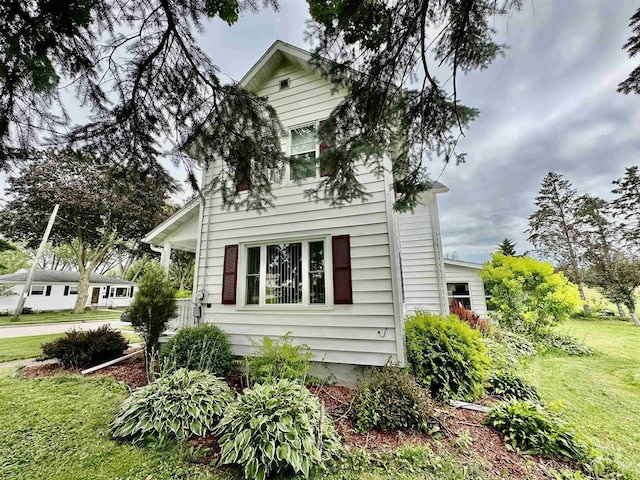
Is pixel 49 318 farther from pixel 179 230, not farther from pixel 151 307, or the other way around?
pixel 151 307

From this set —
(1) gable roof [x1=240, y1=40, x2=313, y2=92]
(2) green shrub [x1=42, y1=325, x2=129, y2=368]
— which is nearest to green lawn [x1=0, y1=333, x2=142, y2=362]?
(2) green shrub [x1=42, y1=325, x2=129, y2=368]

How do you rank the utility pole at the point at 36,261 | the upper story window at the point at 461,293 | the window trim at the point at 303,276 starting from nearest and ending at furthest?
1. the window trim at the point at 303,276
2. the upper story window at the point at 461,293
3. the utility pole at the point at 36,261

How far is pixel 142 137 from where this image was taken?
120 inches

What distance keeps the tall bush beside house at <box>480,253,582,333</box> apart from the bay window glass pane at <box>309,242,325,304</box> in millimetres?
7271

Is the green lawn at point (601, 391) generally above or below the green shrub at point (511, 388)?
below

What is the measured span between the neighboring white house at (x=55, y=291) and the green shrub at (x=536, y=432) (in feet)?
74.4

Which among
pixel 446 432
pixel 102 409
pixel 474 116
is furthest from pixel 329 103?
pixel 102 409

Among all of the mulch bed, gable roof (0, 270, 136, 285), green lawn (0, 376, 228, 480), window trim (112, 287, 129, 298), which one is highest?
gable roof (0, 270, 136, 285)

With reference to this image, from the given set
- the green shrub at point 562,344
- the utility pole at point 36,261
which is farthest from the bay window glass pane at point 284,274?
the utility pole at point 36,261

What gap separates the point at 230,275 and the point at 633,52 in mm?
6763

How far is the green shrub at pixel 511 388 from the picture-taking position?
14.6 feet

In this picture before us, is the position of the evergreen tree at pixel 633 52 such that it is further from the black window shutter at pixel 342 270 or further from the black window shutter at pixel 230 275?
the black window shutter at pixel 230 275

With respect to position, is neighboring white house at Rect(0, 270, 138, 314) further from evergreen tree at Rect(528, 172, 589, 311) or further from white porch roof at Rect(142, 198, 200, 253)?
evergreen tree at Rect(528, 172, 589, 311)

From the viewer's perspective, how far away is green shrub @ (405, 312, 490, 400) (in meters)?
4.32
